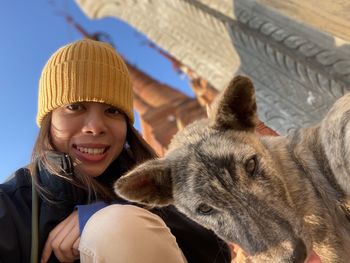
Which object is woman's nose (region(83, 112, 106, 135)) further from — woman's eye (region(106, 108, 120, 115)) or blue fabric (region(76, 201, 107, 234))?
blue fabric (region(76, 201, 107, 234))

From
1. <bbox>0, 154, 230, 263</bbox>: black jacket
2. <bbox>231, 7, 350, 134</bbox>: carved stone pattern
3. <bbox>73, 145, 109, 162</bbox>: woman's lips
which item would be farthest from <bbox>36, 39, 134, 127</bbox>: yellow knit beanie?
<bbox>231, 7, 350, 134</bbox>: carved stone pattern

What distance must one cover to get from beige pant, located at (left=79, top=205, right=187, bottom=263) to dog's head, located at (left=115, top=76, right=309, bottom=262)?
0.70ft

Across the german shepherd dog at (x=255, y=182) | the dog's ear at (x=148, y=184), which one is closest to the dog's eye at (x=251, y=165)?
the german shepherd dog at (x=255, y=182)

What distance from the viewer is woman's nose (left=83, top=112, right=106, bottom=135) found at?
2.14 meters

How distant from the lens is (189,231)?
2137mm

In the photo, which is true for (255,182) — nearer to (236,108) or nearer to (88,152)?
(236,108)

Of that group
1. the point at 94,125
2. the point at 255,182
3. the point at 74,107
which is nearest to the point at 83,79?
the point at 74,107

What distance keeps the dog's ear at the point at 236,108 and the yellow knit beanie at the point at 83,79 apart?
64cm

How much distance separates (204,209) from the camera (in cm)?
174

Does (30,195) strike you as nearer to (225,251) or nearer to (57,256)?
(57,256)

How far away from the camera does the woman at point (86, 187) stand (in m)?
1.56

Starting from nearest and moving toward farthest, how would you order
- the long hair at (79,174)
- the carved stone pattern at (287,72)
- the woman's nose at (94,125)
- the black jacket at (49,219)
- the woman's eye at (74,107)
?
the black jacket at (49,219) → the long hair at (79,174) → the woman's nose at (94,125) → the woman's eye at (74,107) → the carved stone pattern at (287,72)

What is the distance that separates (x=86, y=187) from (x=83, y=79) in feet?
2.11

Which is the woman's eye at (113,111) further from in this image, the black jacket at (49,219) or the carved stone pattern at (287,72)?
the carved stone pattern at (287,72)
